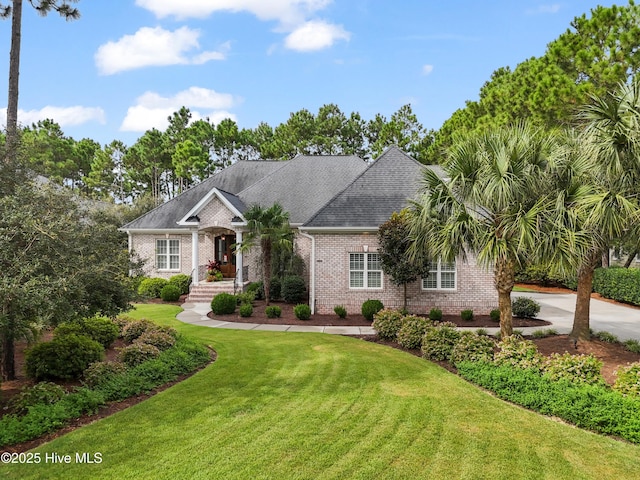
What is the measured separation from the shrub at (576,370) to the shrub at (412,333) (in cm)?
356

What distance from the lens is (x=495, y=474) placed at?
4.70 meters

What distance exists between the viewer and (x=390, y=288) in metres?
15.6

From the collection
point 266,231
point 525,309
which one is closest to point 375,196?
point 266,231

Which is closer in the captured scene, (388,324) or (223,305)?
(388,324)

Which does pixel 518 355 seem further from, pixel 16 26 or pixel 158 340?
pixel 16 26

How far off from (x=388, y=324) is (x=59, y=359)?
8.07 m

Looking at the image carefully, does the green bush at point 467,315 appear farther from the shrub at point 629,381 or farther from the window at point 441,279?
the shrub at point 629,381

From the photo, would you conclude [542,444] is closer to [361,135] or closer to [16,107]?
[16,107]

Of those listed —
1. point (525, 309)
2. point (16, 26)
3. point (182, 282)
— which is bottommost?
point (525, 309)

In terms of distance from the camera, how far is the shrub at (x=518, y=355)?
308 inches

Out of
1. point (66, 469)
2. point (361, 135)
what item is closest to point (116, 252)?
point (66, 469)

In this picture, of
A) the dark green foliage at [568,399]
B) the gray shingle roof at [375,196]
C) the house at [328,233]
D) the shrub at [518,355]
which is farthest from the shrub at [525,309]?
the dark green foliage at [568,399]

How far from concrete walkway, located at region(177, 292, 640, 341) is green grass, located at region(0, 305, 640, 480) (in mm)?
5427

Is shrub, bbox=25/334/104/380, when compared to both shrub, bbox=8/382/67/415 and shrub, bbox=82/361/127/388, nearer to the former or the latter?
shrub, bbox=82/361/127/388
